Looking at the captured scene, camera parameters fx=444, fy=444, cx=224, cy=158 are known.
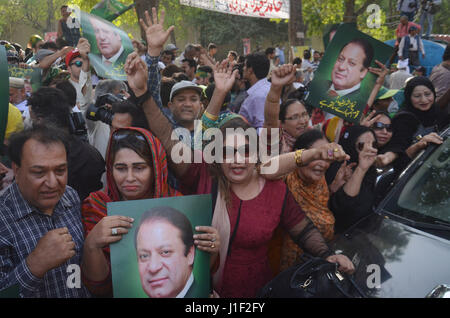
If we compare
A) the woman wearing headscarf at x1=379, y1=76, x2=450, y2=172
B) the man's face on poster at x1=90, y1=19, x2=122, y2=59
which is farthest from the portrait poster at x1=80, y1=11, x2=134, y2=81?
the woman wearing headscarf at x1=379, y1=76, x2=450, y2=172

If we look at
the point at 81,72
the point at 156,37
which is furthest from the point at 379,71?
the point at 81,72

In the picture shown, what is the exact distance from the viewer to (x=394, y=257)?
222 cm

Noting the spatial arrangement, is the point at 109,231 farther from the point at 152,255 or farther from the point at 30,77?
the point at 30,77

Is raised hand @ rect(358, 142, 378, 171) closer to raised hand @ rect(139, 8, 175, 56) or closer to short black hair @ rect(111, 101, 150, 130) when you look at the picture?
short black hair @ rect(111, 101, 150, 130)

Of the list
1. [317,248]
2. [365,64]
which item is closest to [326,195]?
[317,248]

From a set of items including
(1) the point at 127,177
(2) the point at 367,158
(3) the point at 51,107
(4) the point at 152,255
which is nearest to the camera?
(4) the point at 152,255

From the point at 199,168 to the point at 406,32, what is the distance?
11061 mm

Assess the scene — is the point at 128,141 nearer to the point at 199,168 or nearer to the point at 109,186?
the point at 109,186

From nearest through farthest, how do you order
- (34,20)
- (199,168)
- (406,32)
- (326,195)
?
1. (199,168)
2. (326,195)
3. (406,32)
4. (34,20)

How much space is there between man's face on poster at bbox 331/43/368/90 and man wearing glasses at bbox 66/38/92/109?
243 centimetres

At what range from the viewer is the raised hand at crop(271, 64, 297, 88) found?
9.68 ft

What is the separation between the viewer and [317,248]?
240 cm

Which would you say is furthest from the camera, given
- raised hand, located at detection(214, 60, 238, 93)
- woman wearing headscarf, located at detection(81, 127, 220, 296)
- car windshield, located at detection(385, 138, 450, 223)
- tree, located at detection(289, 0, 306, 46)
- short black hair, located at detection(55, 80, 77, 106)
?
tree, located at detection(289, 0, 306, 46)

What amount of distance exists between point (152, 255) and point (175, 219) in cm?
19
